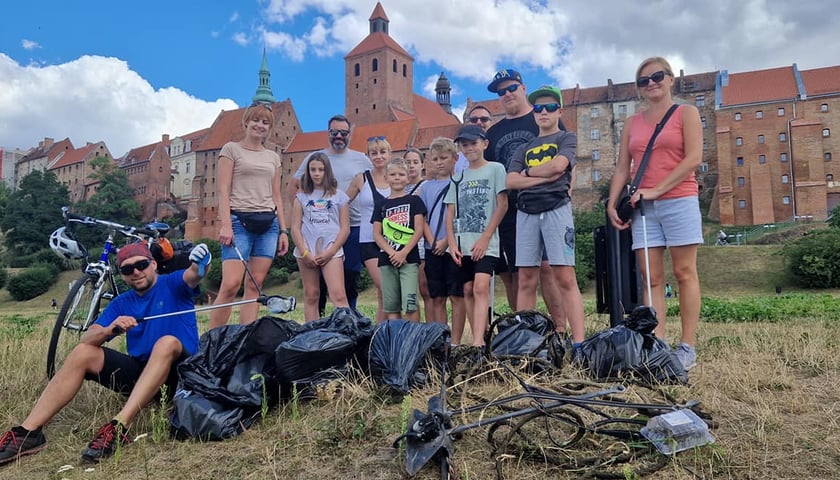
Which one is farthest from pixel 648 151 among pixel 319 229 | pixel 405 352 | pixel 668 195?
pixel 319 229

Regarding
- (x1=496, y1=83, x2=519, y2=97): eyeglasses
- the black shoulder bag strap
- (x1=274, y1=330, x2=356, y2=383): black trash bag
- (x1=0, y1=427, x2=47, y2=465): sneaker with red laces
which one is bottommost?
(x1=0, y1=427, x2=47, y2=465): sneaker with red laces

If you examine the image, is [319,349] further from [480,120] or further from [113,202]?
[113,202]

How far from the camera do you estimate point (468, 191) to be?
5141 millimetres

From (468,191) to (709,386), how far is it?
2.39m

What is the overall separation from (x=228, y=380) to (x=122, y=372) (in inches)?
32.2

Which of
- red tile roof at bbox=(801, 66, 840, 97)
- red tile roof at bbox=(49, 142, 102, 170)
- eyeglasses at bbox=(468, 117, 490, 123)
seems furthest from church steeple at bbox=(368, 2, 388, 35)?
eyeglasses at bbox=(468, 117, 490, 123)

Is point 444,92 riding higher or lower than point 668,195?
higher

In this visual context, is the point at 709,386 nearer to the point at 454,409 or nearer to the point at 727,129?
the point at 454,409

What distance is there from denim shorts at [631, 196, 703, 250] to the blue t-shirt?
10.5 feet

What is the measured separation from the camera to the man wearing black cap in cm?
527

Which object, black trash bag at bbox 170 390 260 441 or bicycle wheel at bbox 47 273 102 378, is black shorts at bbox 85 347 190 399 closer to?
black trash bag at bbox 170 390 260 441

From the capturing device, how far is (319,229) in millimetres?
5773

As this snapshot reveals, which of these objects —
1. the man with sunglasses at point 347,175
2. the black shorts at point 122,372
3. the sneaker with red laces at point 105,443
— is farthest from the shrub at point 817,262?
the sneaker with red laces at point 105,443

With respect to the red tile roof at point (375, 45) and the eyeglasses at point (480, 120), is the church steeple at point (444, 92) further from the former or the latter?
the eyeglasses at point (480, 120)
